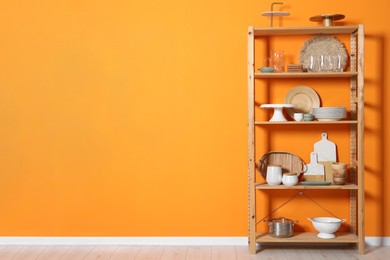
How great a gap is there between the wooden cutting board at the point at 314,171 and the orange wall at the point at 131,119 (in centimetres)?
38

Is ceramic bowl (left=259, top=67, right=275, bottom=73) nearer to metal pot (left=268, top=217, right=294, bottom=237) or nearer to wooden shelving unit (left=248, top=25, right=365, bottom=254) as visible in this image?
wooden shelving unit (left=248, top=25, right=365, bottom=254)

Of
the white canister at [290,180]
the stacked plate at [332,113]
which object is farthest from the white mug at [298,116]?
the white canister at [290,180]

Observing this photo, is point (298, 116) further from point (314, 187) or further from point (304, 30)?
point (304, 30)

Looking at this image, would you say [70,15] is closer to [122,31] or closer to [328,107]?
[122,31]

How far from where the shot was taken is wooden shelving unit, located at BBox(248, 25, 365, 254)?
454 centimetres

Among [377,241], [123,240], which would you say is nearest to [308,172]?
[377,241]

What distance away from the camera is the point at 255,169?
4.81 meters

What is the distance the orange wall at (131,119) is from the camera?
4.86 metres

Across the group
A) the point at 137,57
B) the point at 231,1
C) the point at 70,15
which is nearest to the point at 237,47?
the point at 231,1

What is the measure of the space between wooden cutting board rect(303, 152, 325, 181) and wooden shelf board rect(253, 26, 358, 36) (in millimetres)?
968

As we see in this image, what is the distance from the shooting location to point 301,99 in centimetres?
483

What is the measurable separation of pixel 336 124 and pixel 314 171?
41 centimetres

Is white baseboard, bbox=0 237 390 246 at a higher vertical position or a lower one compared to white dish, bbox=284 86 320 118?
lower

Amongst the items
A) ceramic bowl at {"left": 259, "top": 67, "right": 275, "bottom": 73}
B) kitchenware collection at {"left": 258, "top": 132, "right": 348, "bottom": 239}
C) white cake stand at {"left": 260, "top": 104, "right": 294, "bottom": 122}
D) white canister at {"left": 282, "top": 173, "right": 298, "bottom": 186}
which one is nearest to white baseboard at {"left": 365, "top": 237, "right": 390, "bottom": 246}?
kitchenware collection at {"left": 258, "top": 132, "right": 348, "bottom": 239}
